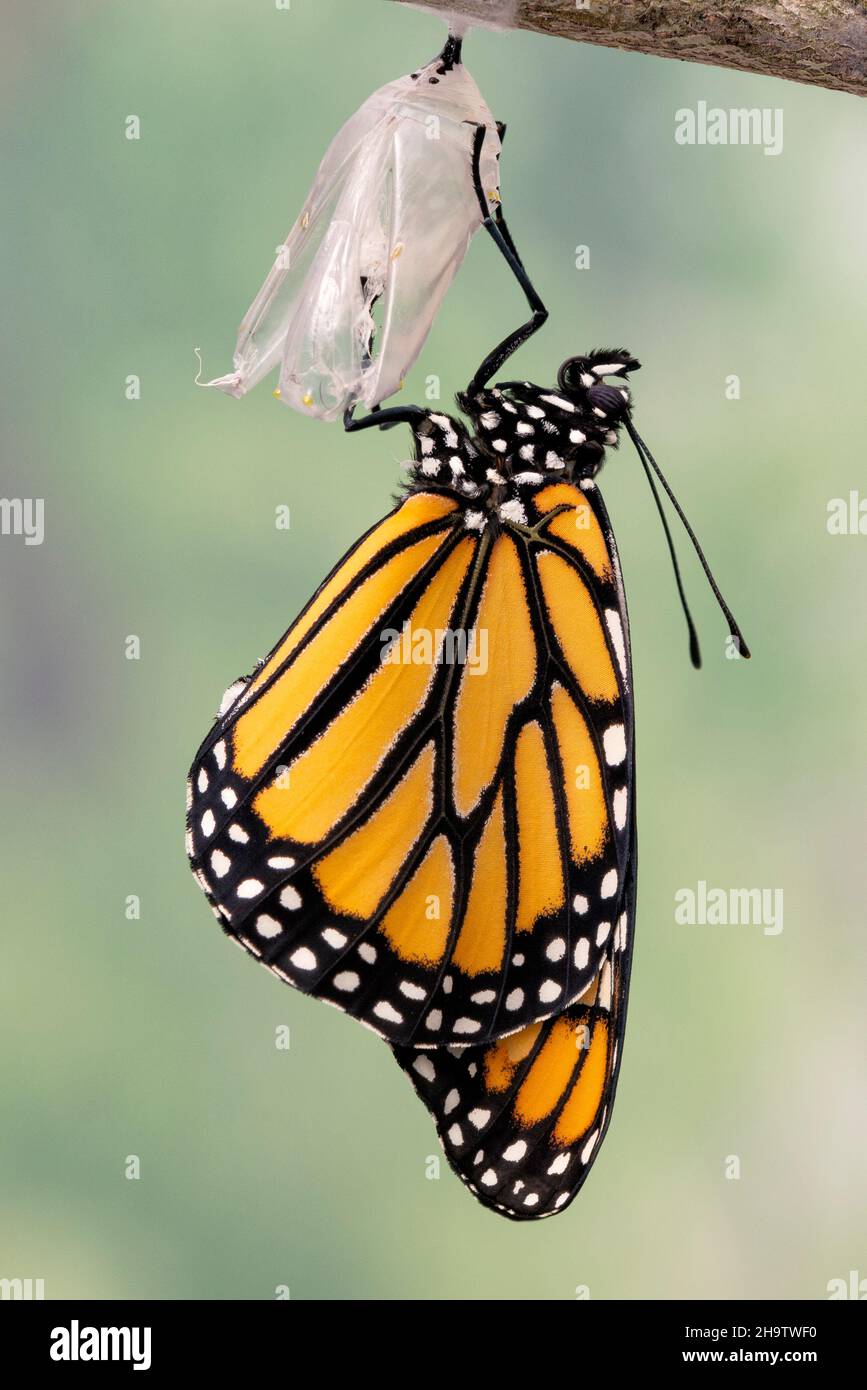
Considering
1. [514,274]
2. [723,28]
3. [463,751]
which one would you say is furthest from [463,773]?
[723,28]

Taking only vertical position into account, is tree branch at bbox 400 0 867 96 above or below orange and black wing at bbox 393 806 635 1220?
above

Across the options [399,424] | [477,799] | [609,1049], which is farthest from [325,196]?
[609,1049]

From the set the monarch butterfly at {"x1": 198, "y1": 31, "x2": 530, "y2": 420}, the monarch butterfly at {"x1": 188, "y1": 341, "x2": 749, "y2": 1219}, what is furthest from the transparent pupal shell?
the monarch butterfly at {"x1": 188, "y1": 341, "x2": 749, "y2": 1219}

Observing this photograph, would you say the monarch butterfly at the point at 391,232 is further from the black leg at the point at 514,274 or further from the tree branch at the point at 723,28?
the tree branch at the point at 723,28

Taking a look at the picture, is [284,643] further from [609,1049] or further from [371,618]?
[609,1049]

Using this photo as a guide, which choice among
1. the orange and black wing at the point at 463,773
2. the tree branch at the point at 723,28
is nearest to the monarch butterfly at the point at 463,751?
the orange and black wing at the point at 463,773

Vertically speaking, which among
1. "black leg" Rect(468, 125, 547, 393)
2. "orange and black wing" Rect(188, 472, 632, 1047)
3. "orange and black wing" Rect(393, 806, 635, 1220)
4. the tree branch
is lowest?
"orange and black wing" Rect(393, 806, 635, 1220)

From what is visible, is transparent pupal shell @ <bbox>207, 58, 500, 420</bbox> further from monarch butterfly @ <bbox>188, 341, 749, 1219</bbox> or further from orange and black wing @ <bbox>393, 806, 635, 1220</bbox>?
orange and black wing @ <bbox>393, 806, 635, 1220</bbox>
